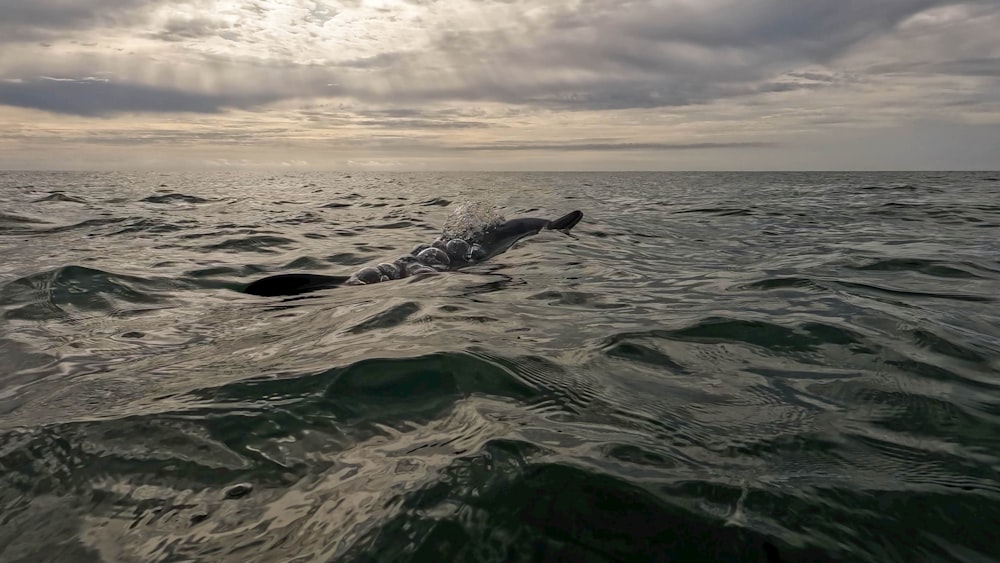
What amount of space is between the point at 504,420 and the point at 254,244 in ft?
35.3

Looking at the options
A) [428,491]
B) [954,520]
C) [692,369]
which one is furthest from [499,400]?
[954,520]

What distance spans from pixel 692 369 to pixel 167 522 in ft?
10.9

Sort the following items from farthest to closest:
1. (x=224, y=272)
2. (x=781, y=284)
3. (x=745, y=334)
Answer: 1. (x=224, y=272)
2. (x=781, y=284)
3. (x=745, y=334)

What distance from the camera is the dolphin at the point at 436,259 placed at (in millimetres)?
7125

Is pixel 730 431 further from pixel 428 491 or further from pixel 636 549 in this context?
pixel 428 491

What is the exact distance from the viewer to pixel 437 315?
553cm

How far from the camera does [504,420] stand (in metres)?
3.07

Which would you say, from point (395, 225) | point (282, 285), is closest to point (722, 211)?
point (395, 225)

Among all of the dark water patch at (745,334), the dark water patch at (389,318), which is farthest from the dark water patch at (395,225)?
the dark water patch at (745,334)

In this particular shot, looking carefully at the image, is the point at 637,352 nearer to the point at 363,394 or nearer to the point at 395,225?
the point at 363,394

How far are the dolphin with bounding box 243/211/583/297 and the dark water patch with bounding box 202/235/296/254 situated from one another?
3831 millimetres

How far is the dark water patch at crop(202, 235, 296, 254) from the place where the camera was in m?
11.5

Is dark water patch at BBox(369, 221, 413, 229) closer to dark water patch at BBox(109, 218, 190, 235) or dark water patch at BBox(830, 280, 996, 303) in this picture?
dark water patch at BBox(109, 218, 190, 235)

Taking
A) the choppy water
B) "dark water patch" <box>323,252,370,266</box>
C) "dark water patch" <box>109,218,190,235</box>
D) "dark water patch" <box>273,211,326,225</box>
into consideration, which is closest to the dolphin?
the choppy water
